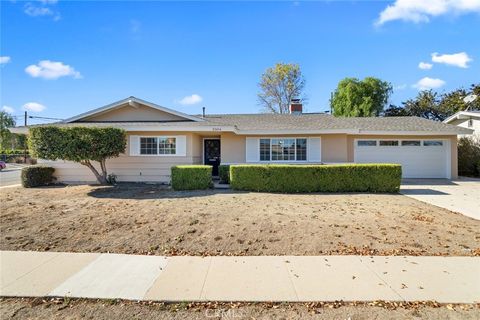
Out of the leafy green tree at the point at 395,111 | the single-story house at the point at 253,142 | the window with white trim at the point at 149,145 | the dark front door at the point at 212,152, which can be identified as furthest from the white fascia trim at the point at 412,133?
the leafy green tree at the point at 395,111

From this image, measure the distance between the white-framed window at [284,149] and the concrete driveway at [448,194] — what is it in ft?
16.7

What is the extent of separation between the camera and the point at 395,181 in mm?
10930

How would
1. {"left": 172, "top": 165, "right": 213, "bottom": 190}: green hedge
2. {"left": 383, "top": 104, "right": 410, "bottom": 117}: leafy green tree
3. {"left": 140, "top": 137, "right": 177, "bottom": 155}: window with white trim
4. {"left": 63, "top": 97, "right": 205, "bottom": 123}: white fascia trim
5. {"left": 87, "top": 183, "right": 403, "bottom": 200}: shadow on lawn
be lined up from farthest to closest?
{"left": 383, "top": 104, "right": 410, "bottom": 117}: leafy green tree → {"left": 63, "top": 97, "right": 205, "bottom": 123}: white fascia trim → {"left": 140, "top": 137, "right": 177, "bottom": 155}: window with white trim → {"left": 172, "top": 165, "right": 213, "bottom": 190}: green hedge → {"left": 87, "top": 183, "right": 403, "bottom": 200}: shadow on lawn

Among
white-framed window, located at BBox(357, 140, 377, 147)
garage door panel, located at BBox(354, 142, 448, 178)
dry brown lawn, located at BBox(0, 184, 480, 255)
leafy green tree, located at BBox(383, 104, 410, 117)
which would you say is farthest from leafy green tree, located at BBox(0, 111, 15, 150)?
leafy green tree, located at BBox(383, 104, 410, 117)

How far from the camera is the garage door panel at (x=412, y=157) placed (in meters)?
15.6

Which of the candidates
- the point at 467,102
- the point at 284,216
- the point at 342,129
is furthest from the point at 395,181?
the point at 467,102

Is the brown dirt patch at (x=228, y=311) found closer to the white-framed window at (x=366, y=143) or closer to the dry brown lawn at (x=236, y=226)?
the dry brown lawn at (x=236, y=226)

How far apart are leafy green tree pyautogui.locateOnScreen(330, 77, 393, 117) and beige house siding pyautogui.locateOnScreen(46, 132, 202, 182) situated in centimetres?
2430

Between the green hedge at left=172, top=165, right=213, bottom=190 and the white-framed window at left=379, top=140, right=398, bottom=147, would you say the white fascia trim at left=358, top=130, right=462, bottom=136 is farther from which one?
the green hedge at left=172, top=165, right=213, bottom=190

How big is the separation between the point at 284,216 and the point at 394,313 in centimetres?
400

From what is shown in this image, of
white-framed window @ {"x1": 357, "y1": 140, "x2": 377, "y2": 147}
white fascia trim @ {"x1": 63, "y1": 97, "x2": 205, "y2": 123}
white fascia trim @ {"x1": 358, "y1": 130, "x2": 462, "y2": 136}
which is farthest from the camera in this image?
white-framed window @ {"x1": 357, "y1": 140, "x2": 377, "y2": 147}

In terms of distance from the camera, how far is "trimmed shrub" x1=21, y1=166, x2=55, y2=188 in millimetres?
12445

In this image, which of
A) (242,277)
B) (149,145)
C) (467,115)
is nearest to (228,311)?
(242,277)

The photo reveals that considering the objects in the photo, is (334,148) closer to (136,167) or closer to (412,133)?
(412,133)
